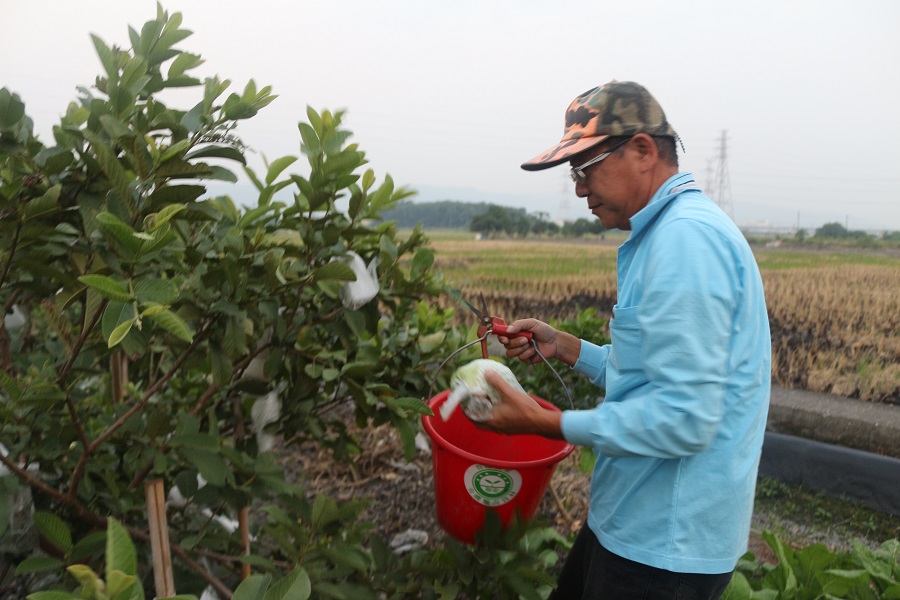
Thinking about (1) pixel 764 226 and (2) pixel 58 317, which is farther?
(1) pixel 764 226

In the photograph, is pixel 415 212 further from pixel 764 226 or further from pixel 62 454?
pixel 62 454

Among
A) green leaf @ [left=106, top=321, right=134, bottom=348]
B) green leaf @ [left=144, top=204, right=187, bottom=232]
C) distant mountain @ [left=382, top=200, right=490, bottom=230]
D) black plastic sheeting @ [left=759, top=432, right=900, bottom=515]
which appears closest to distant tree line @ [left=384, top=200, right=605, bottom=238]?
distant mountain @ [left=382, top=200, right=490, bottom=230]

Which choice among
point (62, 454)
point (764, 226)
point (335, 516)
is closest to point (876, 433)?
point (764, 226)

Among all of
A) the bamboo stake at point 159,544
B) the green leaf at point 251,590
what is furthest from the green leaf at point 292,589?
the bamboo stake at point 159,544

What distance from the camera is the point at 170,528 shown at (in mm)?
1651

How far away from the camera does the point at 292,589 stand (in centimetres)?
78

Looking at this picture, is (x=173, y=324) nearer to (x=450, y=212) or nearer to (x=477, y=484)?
(x=477, y=484)

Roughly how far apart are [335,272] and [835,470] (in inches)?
109

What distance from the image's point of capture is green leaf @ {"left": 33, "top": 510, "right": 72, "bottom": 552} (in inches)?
46.0

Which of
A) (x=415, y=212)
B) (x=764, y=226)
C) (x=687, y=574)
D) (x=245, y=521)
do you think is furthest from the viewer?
(x=415, y=212)

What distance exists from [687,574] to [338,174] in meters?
1.07

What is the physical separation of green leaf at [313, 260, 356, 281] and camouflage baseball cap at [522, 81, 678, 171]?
1.49ft

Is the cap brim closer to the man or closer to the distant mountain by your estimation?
the man

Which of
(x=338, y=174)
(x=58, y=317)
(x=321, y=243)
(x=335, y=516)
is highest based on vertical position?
(x=338, y=174)
